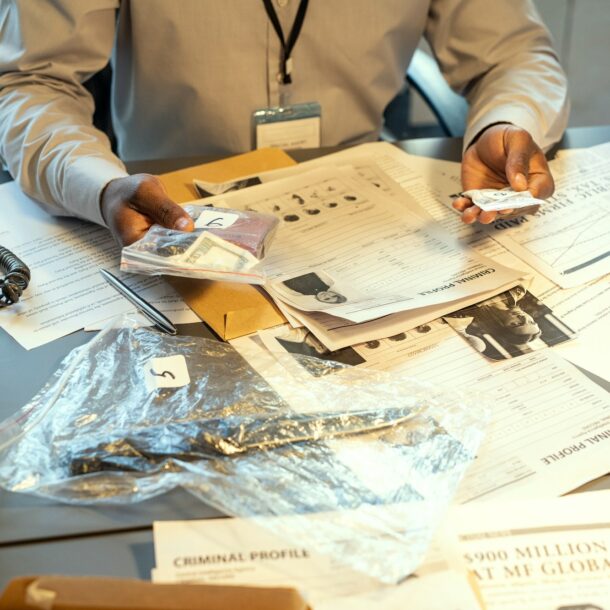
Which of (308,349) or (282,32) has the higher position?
(282,32)

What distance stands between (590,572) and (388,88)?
101 centimetres

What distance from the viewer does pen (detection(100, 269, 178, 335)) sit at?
2.92 feet

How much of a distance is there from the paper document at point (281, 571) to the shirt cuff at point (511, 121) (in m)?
0.77

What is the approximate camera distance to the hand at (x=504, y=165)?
1.08m

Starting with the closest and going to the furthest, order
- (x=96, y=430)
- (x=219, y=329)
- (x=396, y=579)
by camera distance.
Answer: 1. (x=396, y=579)
2. (x=96, y=430)
3. (x=219, y=329)

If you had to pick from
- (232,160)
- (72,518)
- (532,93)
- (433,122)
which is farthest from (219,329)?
(433,122)

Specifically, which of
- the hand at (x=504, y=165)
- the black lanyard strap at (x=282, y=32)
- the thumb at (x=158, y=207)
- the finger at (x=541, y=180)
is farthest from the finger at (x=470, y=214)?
the black lanyard strap at (x=282, y=32)

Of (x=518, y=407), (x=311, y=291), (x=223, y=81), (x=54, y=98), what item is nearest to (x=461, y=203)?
(x=311, y=291)

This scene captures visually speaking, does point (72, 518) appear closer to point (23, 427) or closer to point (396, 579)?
point (23, 427)

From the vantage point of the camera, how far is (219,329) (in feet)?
2.91

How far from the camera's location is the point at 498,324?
35.6 inches

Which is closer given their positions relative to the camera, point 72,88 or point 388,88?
point 72,88

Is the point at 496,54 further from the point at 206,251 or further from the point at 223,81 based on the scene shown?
the point at 206,251

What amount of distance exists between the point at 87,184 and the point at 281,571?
0.60m
